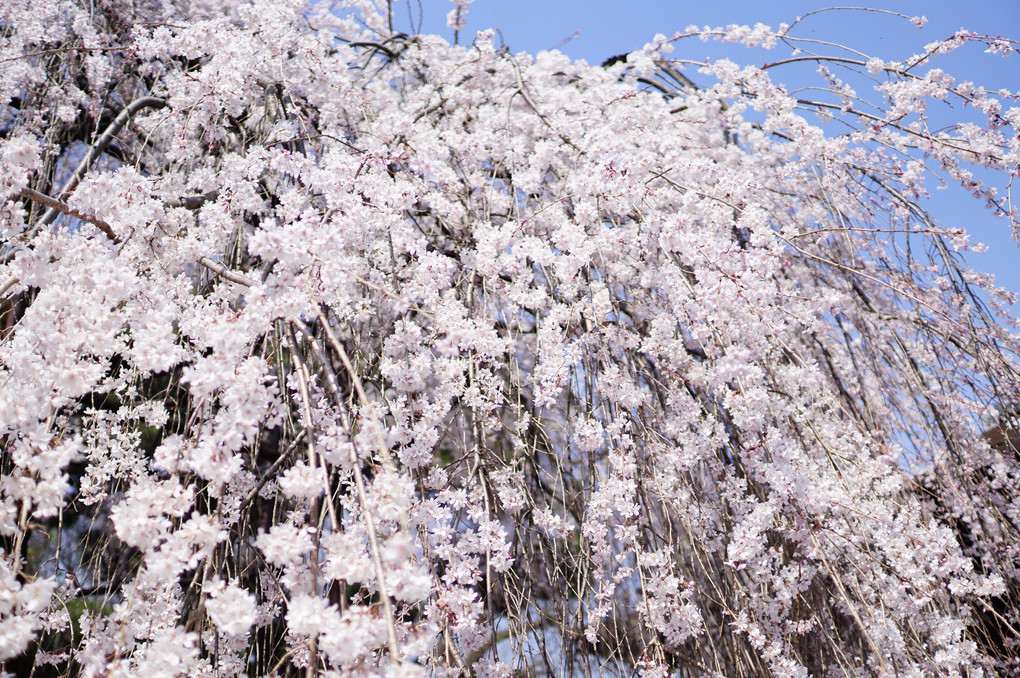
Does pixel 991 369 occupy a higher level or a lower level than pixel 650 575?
higher

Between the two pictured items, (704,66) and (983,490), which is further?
(704,66)

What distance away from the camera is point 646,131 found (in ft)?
10.2

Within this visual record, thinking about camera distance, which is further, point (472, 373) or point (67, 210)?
point (472, 373)

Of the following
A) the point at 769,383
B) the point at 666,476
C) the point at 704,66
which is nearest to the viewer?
the point at 666,476

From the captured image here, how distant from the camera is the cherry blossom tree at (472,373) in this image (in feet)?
4.29

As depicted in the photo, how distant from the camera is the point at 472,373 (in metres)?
2.13

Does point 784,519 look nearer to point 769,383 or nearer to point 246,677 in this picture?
point 769,383

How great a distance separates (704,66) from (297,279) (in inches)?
115

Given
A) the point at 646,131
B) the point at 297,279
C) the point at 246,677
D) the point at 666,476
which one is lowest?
the point at 246,677

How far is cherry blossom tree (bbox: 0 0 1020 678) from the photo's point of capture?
1309mm

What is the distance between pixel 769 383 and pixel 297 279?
1924mm

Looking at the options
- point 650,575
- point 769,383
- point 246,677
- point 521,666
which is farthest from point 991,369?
point 246,677

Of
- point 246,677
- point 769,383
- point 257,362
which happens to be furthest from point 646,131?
point 246,677

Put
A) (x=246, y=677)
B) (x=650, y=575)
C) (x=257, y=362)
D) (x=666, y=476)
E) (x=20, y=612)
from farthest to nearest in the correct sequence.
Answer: (x=666, y=476), (x=650, y=575), (x=246, y=677), (x=257, y=362), (x=20, y=612)
